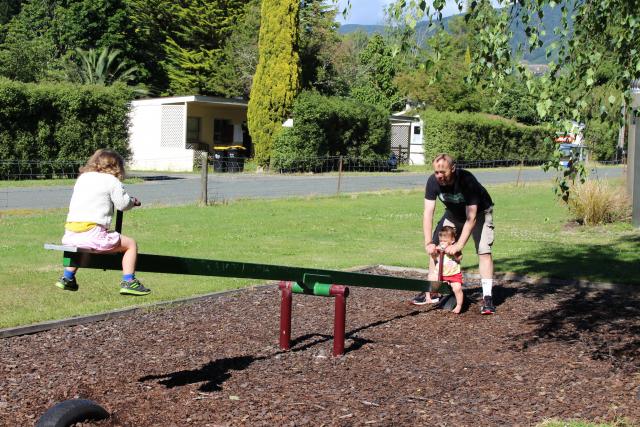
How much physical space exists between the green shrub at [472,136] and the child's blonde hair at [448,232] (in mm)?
37165

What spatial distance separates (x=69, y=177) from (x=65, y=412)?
83.6ft

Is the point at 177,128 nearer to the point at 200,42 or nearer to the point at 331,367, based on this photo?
the point at 200,42

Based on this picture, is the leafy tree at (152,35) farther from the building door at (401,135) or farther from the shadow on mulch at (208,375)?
the shadow on mulch at (208,375)

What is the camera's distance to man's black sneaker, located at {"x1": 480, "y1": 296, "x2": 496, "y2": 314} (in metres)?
8.67

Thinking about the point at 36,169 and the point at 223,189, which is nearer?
the point at 223,189

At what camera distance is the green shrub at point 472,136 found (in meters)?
46.6

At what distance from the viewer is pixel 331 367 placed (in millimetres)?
6543

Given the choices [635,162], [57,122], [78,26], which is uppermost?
[78,26]

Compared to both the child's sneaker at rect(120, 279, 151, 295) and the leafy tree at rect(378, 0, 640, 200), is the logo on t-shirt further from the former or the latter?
the child's sneaker at rect(120, 279, 151, 295)

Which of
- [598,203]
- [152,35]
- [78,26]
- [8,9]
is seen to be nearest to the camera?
[598,203]

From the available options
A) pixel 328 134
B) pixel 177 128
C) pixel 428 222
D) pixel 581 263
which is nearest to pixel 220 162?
pixel 177 128

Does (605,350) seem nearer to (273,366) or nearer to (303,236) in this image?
(273,366)

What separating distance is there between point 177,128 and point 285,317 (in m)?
34.1

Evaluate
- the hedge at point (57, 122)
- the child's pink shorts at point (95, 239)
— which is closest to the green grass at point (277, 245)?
the child's pink shorts at point (95, 239)
